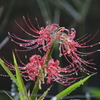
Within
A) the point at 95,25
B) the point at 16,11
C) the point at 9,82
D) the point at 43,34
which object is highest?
the point at 16,11

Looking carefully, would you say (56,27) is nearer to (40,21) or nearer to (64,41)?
(64,41)

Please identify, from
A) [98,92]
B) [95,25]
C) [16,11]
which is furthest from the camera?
[95,25]

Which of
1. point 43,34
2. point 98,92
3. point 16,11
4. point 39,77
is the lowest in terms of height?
point 98,92

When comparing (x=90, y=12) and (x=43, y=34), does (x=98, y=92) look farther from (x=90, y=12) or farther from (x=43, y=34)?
(x=90, y=12)

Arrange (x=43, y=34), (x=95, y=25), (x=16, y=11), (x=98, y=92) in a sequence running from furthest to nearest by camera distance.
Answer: (x=95, y=25)
(x=16, y=11)
(x=43, y=34)
(x=98, y=92)

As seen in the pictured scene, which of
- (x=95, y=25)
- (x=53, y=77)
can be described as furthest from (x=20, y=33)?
(x=53, y=77)

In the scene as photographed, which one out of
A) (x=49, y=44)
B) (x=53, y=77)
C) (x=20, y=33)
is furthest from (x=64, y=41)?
(x=20, y=33)

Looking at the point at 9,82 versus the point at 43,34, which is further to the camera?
the point at 9,82

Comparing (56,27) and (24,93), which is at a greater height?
(56,27)

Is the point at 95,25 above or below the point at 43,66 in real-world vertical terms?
above
